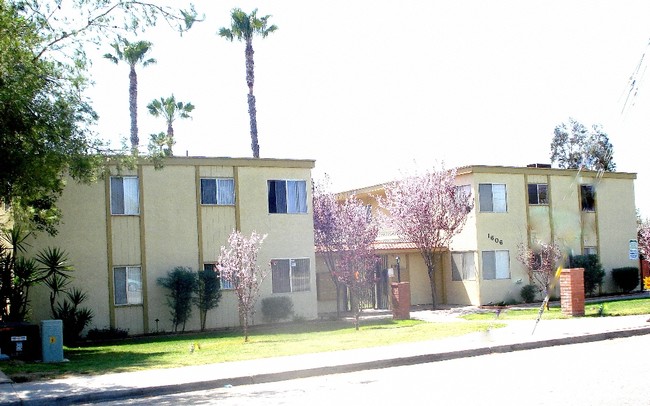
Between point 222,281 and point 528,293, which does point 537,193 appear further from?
point 222,281

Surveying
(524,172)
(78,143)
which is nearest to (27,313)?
(78,143)

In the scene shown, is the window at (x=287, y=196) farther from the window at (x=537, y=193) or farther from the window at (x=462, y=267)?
the window at (x=537, y=193)

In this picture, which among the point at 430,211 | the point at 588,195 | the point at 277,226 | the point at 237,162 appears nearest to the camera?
the point at 588,195

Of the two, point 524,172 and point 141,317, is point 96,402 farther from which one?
point 524,172

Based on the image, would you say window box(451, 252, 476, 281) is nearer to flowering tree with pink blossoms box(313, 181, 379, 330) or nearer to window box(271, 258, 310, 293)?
flowering tree with pink blossoms box(313, 181, 379, 330)

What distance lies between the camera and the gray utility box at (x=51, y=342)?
56.7 feet

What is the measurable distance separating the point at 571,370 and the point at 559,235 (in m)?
10.00

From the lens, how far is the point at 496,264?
32688mm

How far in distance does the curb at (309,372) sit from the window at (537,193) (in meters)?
16.6

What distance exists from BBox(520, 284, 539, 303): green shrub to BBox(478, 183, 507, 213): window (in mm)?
3524

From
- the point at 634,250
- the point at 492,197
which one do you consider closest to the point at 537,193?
the point at 492,197

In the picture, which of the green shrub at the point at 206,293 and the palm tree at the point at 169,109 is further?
the palm tree at the point at 169,109

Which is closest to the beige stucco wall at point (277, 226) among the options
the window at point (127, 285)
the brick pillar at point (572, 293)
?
the window at point (127, 285)

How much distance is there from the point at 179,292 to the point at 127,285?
1.78 meters
